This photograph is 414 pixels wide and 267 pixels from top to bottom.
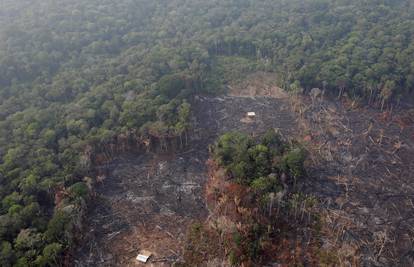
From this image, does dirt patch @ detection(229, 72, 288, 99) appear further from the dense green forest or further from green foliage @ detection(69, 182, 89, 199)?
green foliage @ detection(69, 182, 89, 199)

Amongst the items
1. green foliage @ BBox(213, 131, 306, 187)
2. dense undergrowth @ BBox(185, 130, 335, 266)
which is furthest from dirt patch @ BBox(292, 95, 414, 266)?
green foliage @ BBox(213, 131, 306, 187)

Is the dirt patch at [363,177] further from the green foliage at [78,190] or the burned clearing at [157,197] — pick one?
the green foliage at [78,190]

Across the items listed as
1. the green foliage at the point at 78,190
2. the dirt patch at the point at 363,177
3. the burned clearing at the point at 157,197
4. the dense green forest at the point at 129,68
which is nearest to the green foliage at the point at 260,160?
the dirt patch at the point at 363,177

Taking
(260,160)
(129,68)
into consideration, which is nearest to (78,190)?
(260,160)

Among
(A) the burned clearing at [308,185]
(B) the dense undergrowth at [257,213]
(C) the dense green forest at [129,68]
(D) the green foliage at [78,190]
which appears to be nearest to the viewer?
(B) the dense undergrowth at [257,213]

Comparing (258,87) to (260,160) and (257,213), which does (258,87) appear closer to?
(260,160)

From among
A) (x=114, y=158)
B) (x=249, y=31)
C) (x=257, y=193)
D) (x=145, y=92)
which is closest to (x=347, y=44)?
(x=249, y=31)
